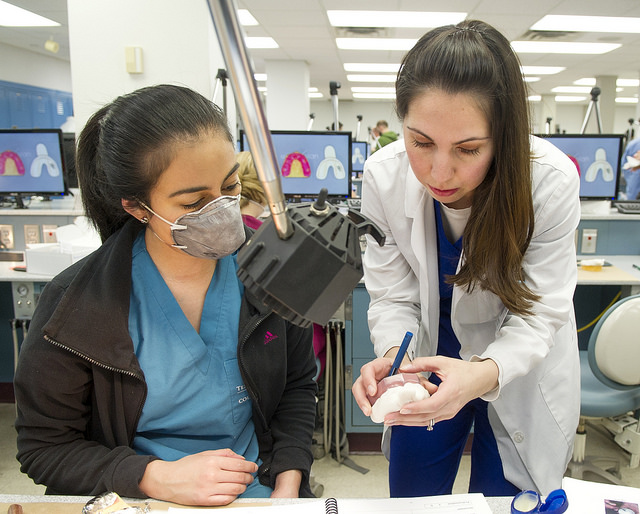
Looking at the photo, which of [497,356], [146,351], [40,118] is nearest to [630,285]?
[497,356]

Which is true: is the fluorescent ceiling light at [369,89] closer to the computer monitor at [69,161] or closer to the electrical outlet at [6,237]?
the computer monitor at [69,161]

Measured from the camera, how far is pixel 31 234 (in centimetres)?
281

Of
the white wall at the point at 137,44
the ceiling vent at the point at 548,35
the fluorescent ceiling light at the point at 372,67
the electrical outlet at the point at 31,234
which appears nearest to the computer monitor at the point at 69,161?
the white wall at the point at 137,44

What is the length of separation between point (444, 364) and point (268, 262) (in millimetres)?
496

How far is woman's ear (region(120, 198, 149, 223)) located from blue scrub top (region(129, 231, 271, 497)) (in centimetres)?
7

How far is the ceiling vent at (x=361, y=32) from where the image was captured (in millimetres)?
6422

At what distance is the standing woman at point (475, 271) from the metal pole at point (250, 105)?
451 mm

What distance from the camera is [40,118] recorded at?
8734 millimetres

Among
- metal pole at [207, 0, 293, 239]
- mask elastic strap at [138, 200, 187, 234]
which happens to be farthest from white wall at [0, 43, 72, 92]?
metal pole at [207, 0, 293, 239]

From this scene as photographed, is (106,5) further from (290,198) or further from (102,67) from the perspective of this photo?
(290,198)

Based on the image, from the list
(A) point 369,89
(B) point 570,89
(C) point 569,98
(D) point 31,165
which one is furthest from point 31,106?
(C) point 569,98

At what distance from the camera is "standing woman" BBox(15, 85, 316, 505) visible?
83cm

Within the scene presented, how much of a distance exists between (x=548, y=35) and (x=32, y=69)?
8.29 meters

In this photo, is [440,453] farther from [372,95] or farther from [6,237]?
[372,95]
